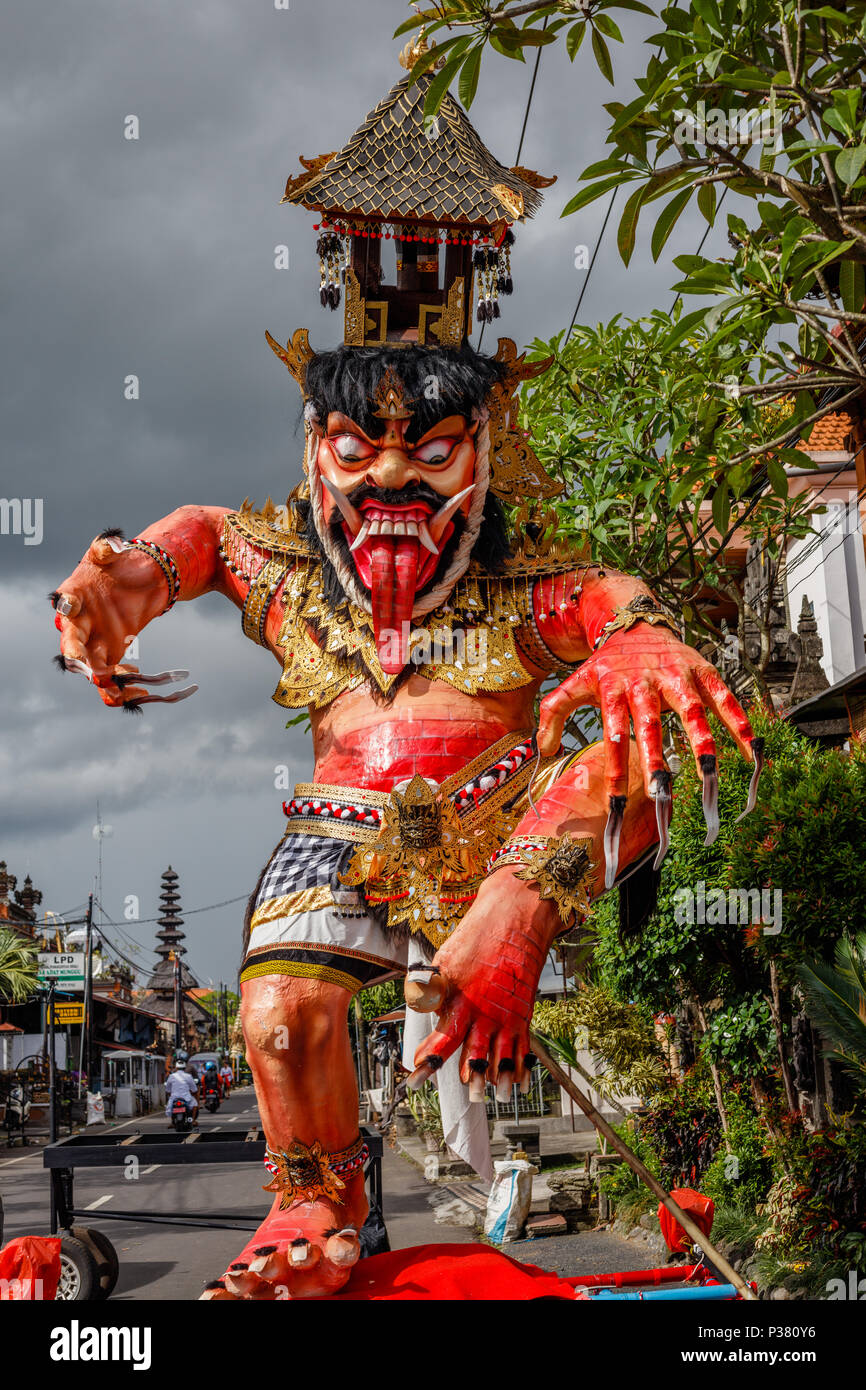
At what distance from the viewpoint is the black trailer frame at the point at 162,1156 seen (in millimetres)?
3660

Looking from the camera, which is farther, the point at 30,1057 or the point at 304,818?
the point at 30,1057

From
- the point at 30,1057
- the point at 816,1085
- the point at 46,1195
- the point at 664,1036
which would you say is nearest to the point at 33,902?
the point at 30,1057

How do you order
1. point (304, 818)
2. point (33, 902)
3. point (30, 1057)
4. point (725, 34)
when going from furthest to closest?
point (33, 902)
point (30, 1057)
point (725, 34)
point (304, 818)

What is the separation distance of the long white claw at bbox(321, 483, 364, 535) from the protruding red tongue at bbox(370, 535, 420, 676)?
0.06 metres

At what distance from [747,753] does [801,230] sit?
4.28 feet

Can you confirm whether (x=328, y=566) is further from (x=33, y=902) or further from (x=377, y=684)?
(x=33, y=902)

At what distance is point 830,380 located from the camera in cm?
353

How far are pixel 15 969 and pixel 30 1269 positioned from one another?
22.4 metres

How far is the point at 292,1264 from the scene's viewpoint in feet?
7.29

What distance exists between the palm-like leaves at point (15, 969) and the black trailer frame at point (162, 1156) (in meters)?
18.5

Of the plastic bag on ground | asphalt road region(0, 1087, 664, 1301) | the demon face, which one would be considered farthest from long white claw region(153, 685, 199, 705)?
the plastic bag on ground

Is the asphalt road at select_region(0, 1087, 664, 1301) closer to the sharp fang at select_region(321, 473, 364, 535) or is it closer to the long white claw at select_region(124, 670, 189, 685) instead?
the long white claw at select_region(124, 670, 189, 685)

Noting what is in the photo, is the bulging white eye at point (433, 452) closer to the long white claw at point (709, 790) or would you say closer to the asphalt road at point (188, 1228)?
the long white claw at point (709, 790)

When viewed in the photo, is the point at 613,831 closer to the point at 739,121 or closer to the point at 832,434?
the point at 739,121
